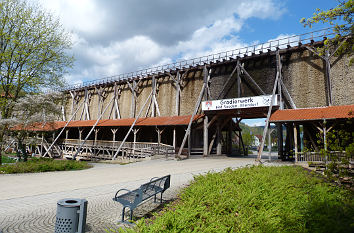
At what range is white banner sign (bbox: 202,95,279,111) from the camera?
19031 millimetres

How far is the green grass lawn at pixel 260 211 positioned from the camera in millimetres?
3760

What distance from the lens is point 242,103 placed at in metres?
20.2

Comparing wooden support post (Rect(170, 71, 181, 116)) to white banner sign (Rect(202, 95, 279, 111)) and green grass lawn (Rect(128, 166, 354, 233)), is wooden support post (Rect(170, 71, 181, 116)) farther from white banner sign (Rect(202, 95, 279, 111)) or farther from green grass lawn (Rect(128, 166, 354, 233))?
green grass lawn (Rect(128, 166, 354, 233))

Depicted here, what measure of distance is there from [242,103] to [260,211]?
53.4ft

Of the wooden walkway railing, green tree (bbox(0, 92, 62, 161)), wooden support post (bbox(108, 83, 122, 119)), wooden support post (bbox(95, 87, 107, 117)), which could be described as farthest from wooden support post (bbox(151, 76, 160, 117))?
green tree (bbox(0, 92, 62, 161))

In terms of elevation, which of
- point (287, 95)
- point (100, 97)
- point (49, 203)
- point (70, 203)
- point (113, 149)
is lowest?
point (49, 203)

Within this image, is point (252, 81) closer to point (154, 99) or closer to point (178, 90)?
point (178, 90)

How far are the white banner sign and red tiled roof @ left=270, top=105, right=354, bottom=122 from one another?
1.25 metres

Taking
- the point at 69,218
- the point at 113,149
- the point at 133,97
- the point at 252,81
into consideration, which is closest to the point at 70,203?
the point at 69,218

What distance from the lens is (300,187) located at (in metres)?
6.72

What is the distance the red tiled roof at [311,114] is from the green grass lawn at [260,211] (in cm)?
1025

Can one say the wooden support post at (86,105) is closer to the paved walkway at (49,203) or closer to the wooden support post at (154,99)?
the wooden support post at (154,99)

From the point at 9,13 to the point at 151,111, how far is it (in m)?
17.9

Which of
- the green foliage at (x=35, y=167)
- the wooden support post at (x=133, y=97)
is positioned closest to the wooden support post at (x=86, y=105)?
the wooden support post at (x=133, y=97)
